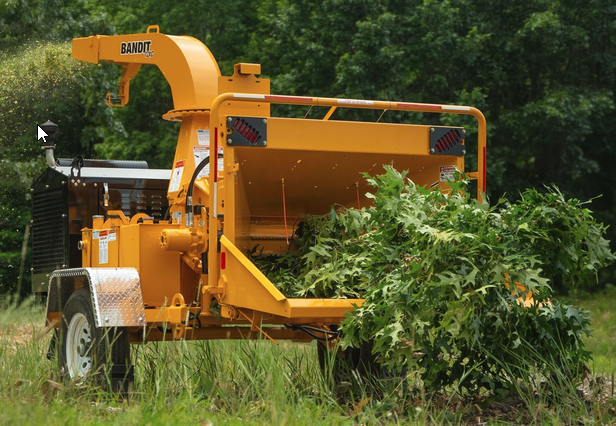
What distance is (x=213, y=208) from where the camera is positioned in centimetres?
666

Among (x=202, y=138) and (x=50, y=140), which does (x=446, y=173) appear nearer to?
(x=202, y=138)

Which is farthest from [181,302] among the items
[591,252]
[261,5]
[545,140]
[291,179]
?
[261,5]

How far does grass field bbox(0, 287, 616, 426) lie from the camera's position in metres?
5.03

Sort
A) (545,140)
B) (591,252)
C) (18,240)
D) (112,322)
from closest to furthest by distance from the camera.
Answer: (591,252) < (112,322) < (18,240) < (545,140)

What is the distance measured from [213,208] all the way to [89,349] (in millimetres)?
1278

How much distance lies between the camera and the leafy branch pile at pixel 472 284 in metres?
5.42

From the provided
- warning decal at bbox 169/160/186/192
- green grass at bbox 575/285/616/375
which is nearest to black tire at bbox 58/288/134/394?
warning decal at bbox 169/160/186/192

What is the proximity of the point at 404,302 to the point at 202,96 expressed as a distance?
321 cm

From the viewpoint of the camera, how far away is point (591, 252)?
5.95 meters

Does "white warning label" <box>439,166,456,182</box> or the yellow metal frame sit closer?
the yellow metal frame

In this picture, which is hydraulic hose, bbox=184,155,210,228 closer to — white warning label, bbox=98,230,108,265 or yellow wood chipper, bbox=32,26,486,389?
yellow wood chipper, bbox=32,26,486,389

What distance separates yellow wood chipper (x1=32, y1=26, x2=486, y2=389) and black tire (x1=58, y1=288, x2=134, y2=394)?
0.04 ft

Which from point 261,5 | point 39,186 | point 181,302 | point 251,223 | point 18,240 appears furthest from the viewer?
point 261,5

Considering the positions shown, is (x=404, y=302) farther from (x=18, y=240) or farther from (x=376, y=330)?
(x=18, y=240)
